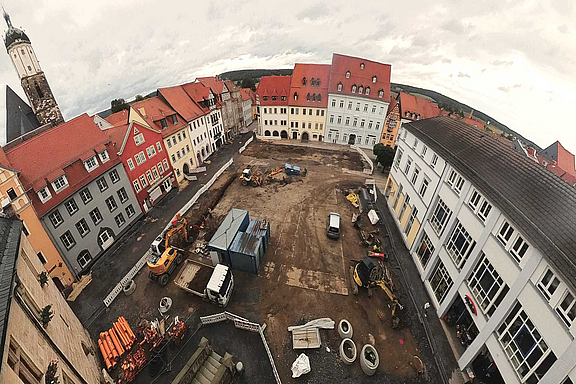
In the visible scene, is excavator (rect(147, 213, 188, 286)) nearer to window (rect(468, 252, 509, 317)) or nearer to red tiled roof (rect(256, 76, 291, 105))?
window (rect(468, 252, 509, 317))

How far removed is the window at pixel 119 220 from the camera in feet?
90.0

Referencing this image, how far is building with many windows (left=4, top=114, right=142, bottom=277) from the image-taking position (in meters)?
20.5

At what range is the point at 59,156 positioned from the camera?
2255cm

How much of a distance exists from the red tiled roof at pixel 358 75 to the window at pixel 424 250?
35.1m

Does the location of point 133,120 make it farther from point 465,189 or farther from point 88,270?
point 465,189

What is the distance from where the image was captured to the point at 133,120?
30328 mm

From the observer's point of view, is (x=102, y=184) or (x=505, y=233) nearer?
(x=505, y=233)

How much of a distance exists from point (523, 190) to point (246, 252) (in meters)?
20.0

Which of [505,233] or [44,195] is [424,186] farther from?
[44,195]

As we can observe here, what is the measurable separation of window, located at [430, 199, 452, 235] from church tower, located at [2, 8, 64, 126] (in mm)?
60146

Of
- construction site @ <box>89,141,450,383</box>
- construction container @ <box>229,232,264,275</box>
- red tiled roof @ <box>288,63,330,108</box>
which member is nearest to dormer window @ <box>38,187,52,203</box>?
construction site @ <box>89,141,450,383</box>

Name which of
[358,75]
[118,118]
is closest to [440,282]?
[118,118]

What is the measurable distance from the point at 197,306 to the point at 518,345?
69.3ft

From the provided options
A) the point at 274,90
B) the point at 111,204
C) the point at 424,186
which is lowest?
the point at 111,204
